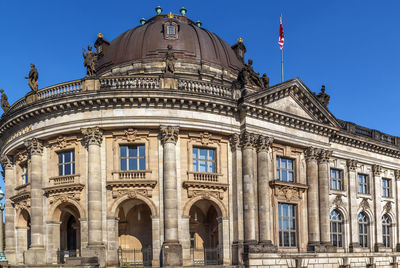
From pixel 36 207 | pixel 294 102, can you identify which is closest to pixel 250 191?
pixel 294 102

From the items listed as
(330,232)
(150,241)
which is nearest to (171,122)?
(150,241)

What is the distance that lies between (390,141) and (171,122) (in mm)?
23303

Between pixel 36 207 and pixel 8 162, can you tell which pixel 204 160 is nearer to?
pixel 36 207

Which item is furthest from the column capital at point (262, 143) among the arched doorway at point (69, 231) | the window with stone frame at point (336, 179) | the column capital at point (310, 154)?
the arched doorway at point (69, 231)

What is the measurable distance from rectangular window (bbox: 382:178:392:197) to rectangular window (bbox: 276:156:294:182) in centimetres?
1256

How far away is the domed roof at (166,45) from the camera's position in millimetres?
41000

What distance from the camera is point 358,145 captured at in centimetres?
4134

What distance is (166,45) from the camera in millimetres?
41031

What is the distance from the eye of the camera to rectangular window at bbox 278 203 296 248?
3429 centimetres

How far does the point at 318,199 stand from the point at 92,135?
54.3 ft

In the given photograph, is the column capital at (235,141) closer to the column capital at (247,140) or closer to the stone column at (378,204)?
the column capital at (247,140)

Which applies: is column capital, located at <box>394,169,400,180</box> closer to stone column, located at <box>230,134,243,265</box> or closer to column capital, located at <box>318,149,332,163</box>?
column capital, located at <box>318,149,332,163</box>

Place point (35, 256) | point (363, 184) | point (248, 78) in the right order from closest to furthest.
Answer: point (35, 256) < point (248, 78) < point (363, 184)

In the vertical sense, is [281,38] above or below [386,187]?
above
